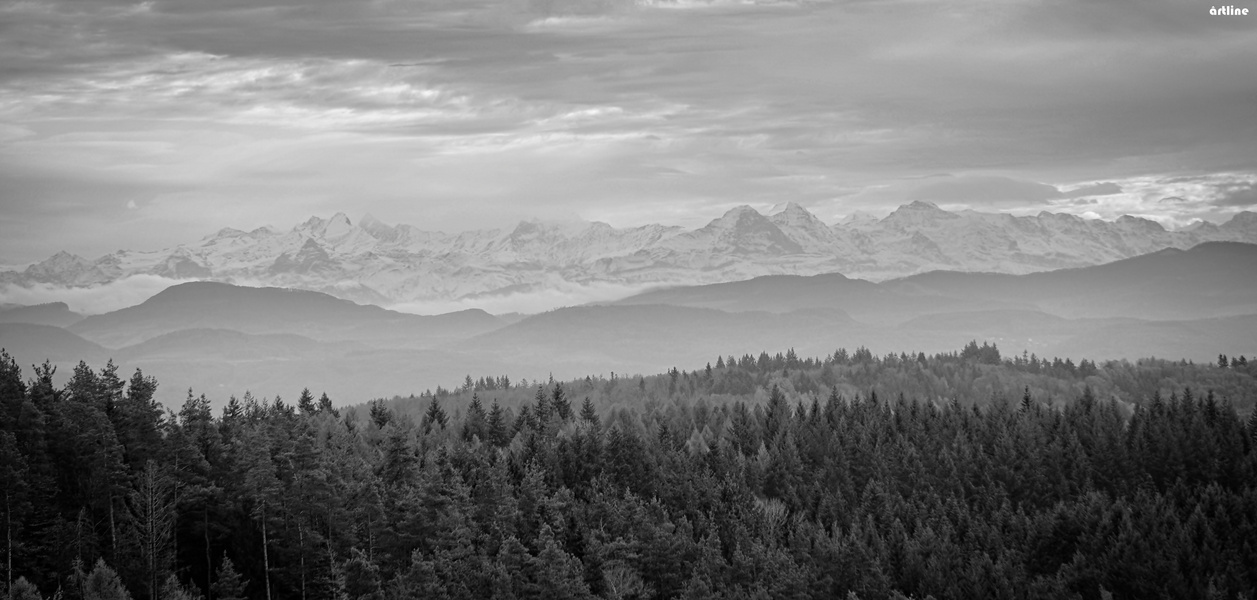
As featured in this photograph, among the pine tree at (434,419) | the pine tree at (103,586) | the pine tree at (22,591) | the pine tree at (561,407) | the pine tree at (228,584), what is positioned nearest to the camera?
the pine tree at (22,591)

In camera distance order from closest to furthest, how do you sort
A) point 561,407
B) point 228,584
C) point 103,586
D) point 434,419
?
1. point 103,586
2. point 228,584
3. point 434,419
4. point 561,407

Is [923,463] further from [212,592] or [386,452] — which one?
[212,592]

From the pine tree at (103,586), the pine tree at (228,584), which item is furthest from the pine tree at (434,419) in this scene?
the pine tree at (103,586)

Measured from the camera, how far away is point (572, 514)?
4124 inches

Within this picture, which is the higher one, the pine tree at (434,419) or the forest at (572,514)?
the pine tree at (434,419)

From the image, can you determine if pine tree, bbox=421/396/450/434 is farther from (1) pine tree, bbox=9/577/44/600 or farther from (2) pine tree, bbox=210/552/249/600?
(1) pine tree, bbox=9/577/44/600

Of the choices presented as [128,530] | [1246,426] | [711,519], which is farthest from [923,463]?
[128,530]

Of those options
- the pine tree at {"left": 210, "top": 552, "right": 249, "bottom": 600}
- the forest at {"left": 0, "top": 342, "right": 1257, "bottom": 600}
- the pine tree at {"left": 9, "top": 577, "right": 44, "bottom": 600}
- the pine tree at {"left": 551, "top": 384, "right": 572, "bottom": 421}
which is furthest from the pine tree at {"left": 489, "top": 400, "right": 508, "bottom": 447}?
the pine tree at {"left": 9, "top": 577, "right": 44, "bottom": 600}

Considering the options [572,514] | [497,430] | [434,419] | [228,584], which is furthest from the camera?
[434,419]

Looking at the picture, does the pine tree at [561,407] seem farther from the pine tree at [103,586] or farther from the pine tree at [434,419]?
the pine tree at [103,586]

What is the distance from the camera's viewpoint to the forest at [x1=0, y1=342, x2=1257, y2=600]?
3378 inches

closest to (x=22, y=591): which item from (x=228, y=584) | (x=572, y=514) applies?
(x=228, y=584)

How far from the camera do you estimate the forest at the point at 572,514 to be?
8581 cm

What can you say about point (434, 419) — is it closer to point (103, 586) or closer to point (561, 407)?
point (561, 407)
